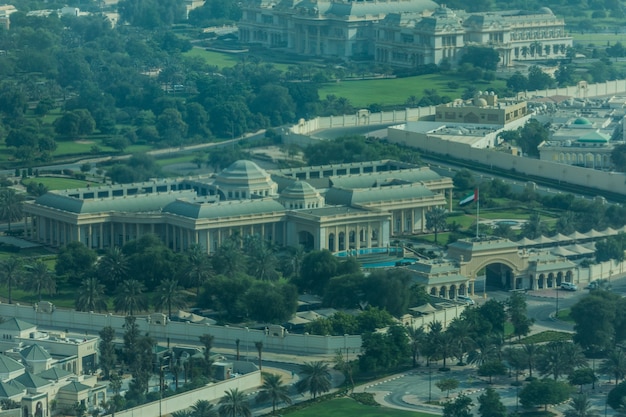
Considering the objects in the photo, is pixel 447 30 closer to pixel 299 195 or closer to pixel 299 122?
pixel 299 122

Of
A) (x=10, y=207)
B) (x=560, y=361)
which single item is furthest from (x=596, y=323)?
(x=10, y=207)

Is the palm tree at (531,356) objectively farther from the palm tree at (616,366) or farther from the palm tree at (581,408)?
the palm tree at (581,408)

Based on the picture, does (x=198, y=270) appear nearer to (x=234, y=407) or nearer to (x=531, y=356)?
(x=531, y=356)

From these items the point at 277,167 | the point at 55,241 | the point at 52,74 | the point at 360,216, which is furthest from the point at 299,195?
the point at 52,74

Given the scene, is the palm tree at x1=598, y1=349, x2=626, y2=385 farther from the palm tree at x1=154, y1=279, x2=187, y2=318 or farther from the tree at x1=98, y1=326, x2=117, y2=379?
the palm tree at x1=154, y1=279, x2=187, y2=318

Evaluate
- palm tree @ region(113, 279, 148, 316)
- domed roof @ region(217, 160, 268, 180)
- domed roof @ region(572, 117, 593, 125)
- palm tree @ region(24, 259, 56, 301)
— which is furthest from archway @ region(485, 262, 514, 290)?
domed roof @ region(572, 117, 593, 125)
